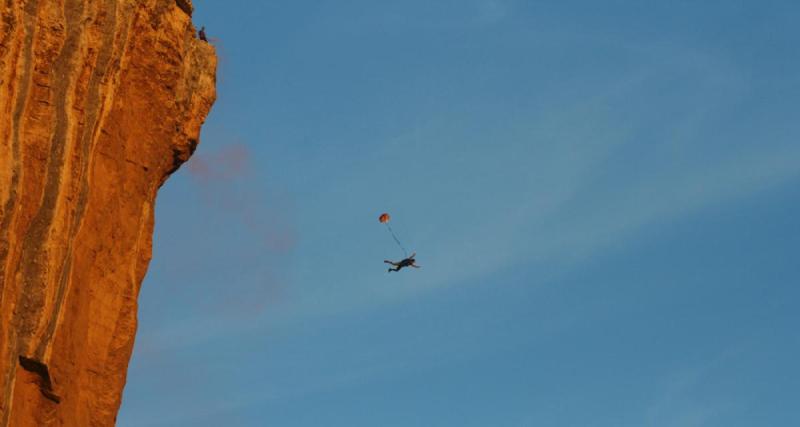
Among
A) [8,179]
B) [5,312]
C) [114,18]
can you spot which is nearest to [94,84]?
[114,18]

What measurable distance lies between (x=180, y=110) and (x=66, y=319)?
264 inches

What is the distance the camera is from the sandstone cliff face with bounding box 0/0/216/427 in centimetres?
2822

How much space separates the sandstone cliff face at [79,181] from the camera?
92.6ft

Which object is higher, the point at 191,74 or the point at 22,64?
the point at 191,74

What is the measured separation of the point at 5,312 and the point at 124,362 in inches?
181

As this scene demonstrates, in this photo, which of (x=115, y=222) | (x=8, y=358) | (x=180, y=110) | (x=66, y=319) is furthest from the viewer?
(x=180, y=110)

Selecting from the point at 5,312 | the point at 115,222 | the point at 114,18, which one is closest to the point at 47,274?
the point at 5,312

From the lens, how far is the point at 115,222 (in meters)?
31.8

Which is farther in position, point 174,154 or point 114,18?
point 174,154

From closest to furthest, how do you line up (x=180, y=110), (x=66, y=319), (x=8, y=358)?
1. (x=8, y=358)
2. (x=66, y=319)
3. (x=180, y=110)

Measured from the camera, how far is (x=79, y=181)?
2989 cm

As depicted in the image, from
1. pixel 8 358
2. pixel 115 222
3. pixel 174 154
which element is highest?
pixel 174 154

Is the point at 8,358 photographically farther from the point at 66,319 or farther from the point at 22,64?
the point at 22,64

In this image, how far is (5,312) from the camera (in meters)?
27.7
